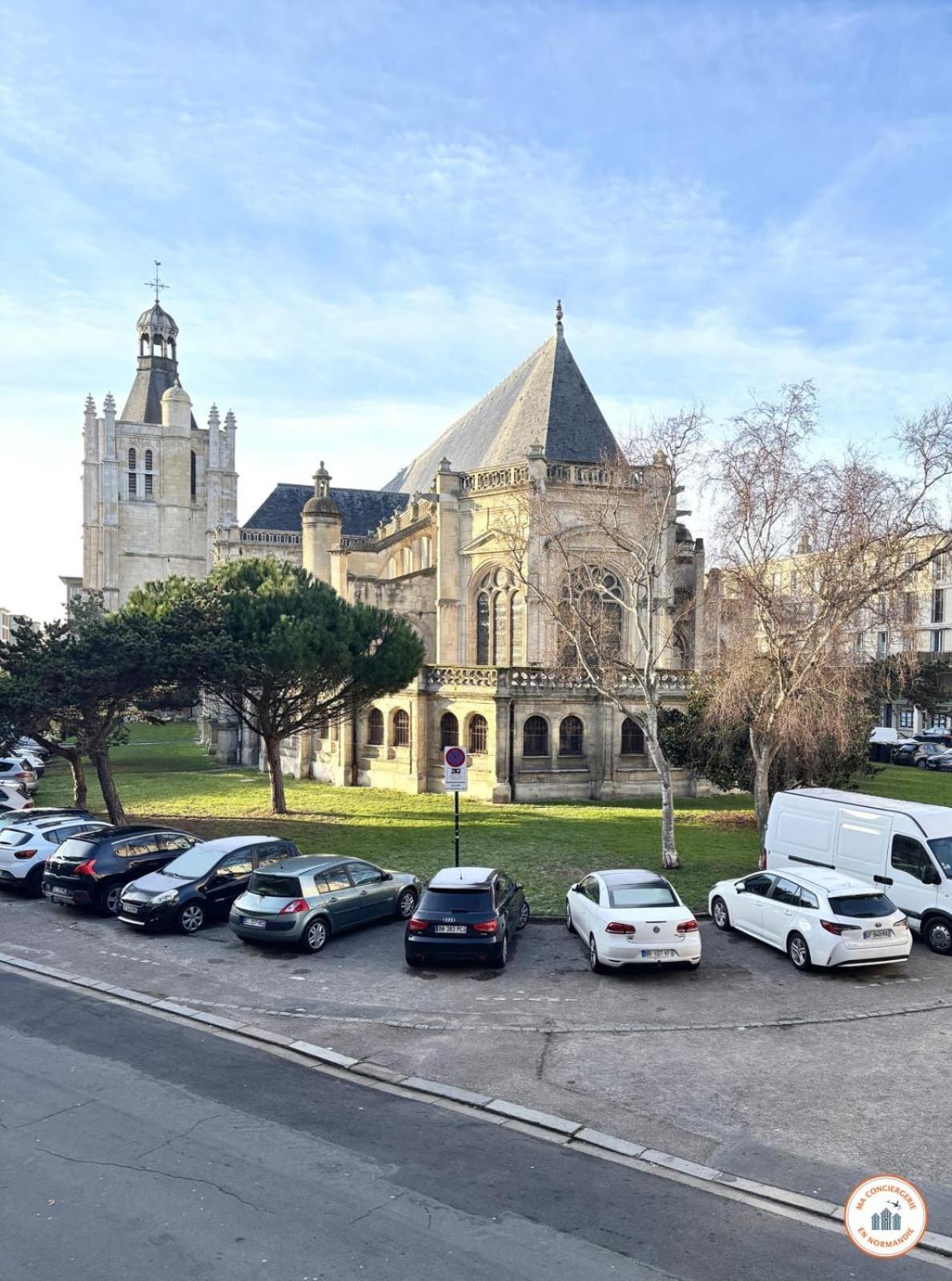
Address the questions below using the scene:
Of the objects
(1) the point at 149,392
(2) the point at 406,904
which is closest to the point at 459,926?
(2) the point at 406,904

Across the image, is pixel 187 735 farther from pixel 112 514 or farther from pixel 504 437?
pixel 504 437

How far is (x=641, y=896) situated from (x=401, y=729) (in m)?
22.3

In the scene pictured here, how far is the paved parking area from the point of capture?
8.52 metres

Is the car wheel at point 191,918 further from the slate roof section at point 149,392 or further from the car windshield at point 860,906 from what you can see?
the slate roof section at point 149,392

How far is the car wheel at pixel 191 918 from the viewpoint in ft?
51.0

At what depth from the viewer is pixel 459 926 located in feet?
43.7

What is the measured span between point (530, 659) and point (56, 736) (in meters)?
17.1

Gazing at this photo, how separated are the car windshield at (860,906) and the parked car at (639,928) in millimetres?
2124

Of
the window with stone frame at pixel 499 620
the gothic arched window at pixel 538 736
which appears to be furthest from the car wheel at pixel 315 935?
the window with stone frame at pixel 499 620

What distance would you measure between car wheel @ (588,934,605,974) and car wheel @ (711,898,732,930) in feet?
10.2

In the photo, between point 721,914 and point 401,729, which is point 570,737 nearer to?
point 401,729

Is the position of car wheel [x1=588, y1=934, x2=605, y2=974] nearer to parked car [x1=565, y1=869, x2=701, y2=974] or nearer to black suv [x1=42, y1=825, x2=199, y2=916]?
parked car [x1=565, y1=869, x2=701, y2=974]

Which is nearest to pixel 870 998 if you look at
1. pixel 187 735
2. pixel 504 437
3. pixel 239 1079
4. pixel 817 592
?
pixel 239 1079

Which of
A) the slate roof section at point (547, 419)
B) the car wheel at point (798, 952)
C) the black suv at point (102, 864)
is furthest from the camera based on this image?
the slate roof section at point (547, 419)
